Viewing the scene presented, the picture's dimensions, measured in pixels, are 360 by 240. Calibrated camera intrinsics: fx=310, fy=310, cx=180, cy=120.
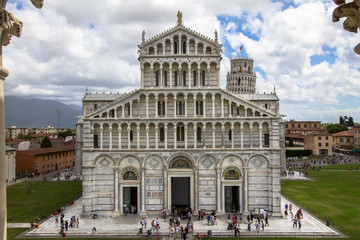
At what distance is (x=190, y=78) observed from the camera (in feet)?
114

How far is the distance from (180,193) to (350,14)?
3269 cm

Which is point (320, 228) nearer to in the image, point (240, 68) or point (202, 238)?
point (202, 238)

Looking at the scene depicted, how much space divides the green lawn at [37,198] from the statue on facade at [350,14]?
114ft

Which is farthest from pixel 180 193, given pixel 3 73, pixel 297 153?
pixel 297 153

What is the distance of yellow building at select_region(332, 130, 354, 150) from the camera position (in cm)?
10606

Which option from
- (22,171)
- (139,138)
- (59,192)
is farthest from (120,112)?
(22,171)

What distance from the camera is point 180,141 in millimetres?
34625

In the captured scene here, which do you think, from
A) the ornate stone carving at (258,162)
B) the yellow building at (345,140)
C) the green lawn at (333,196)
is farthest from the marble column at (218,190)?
the yellow building at (345,140)

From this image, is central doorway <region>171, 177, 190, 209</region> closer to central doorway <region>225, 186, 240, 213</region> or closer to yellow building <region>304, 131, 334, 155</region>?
central doorway <region>225, 186, 240, 213</region>

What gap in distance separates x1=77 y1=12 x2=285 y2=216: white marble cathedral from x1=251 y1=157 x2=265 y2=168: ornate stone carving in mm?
108

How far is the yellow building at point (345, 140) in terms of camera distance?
106062mm

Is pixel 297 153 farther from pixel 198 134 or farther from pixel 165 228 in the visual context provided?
pixel 165 228

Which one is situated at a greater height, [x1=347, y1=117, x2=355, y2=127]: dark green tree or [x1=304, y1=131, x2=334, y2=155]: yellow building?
[x1=347, y1=117, x2=355, y2=127]: dark green tree

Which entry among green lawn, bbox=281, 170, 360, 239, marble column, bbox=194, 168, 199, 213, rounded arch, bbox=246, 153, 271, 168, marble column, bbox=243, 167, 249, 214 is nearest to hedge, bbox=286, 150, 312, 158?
green lawn, bbox=281, 170, 360, 239
